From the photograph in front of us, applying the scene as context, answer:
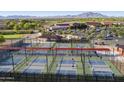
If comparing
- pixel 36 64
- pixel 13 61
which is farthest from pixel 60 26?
pixel 13 61

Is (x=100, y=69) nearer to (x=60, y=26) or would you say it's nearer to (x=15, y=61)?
(x=60, y=26)

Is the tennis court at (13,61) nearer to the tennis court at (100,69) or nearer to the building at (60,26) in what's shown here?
the building at (60,26)

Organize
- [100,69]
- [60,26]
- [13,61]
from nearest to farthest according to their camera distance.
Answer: [60,26] → [100,69] → [13,61]

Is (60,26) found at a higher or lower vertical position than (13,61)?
higher

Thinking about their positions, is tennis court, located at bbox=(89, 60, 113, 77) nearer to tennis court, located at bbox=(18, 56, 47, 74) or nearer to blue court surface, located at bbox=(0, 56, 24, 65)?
tennis court, located at bbox=(18, 56, 47, 74)

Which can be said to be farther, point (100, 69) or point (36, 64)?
point (36, 64)

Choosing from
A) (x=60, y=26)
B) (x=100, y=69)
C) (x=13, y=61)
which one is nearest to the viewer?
(x=60, y=26)

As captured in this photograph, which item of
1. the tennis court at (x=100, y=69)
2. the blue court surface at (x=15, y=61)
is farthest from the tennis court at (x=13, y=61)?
the tennis court at (x=100, y=69)

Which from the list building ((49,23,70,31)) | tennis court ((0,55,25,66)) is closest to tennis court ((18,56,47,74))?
tennis court ((0,55,25,66))

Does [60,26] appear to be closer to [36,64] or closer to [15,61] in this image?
[36,64]
